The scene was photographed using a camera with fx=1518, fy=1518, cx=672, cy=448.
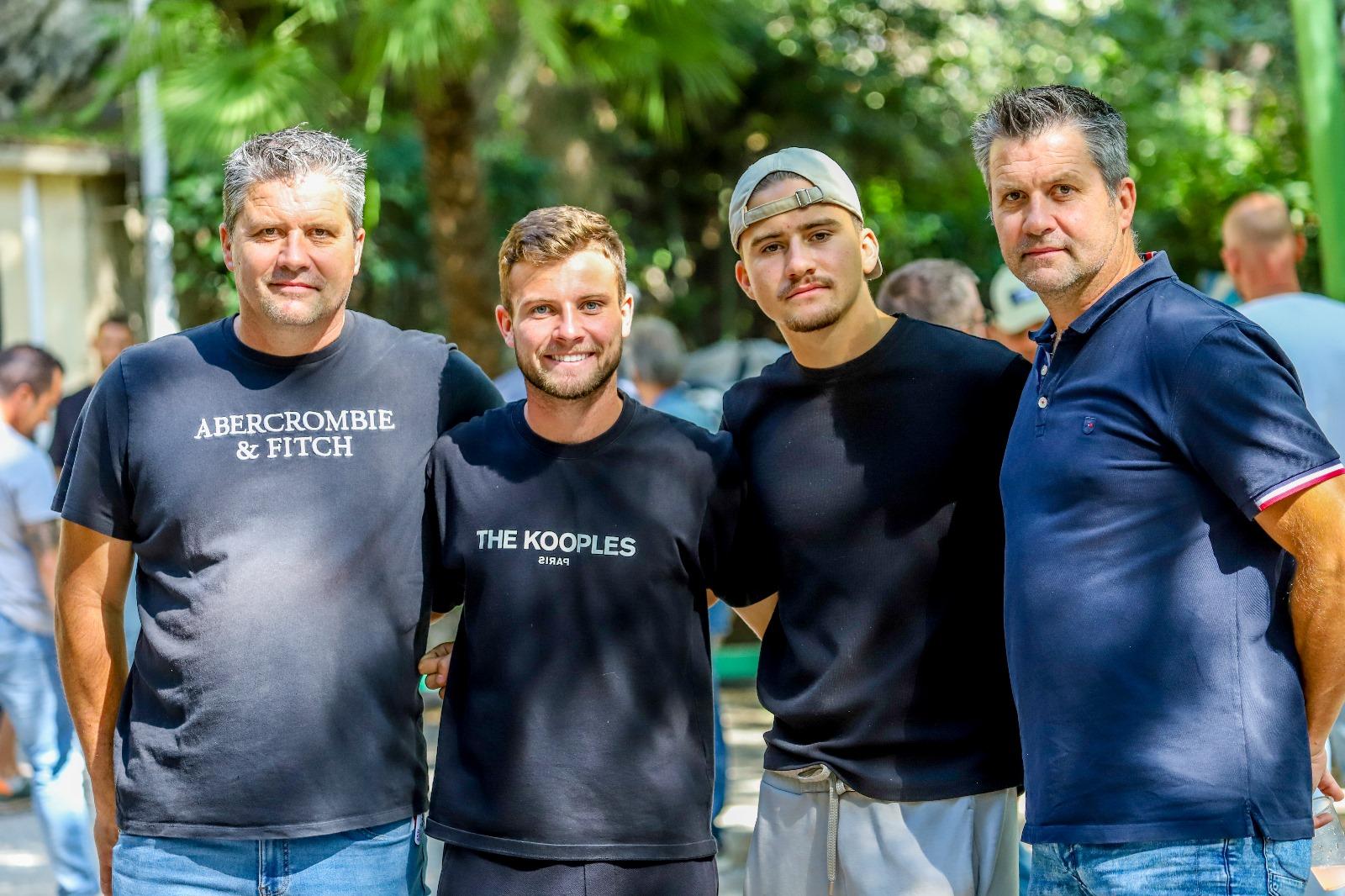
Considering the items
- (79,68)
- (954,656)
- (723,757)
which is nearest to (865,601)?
(954,656)

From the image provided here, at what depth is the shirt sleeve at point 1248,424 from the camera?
230cm

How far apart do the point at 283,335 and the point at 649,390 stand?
3.57m

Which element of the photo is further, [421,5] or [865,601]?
[421,5]

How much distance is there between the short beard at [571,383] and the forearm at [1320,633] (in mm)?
1238

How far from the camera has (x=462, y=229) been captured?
961 centimetres

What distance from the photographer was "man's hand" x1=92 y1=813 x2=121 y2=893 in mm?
3021

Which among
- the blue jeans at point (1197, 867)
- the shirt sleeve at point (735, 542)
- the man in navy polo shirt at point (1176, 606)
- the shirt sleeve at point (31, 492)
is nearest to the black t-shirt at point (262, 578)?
the shirt sleeve at point (735, 542)

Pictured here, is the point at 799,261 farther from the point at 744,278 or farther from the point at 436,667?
the point at 436,667

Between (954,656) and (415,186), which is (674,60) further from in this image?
(954,656)

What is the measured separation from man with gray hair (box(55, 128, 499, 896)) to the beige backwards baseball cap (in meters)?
0.74

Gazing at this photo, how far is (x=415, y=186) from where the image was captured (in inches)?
497

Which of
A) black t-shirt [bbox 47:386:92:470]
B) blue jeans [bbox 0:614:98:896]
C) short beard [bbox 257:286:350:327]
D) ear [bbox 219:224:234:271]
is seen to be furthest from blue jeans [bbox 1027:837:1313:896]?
black t-shirt [bbox 47:386:92:470]

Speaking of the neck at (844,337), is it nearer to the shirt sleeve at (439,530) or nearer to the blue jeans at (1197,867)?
the shirt sleeve at (439,530)

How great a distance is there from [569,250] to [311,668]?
0.92 metres
